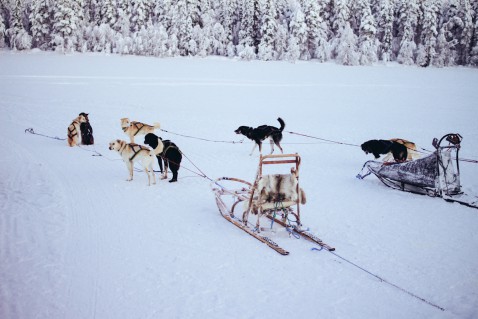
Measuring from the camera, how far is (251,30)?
1855 inches

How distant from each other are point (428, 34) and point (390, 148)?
48431mm

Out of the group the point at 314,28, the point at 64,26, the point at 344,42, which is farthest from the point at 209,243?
the point at 64,26

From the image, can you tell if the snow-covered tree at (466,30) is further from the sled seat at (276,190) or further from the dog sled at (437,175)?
the sled seat at (276,190)

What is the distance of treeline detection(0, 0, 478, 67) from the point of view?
4450 cm

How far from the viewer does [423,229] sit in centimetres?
507

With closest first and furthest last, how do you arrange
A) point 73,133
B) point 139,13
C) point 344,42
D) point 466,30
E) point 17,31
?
point 73,133, point 344,42, point 466,30, point 17,31, point 139,13

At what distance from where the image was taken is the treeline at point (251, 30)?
1752 inches

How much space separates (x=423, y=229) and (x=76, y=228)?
5.05 m

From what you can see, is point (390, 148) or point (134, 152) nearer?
point (134, 152)

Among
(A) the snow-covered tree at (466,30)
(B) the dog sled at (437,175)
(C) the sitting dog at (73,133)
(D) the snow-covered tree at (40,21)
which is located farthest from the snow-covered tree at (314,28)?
(B) the dog sled at (437,175)

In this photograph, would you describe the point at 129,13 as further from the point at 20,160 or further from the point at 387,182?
the point at 387,182

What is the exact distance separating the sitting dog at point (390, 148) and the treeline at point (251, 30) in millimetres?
37699

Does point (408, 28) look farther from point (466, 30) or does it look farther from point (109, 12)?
point (109, 12)

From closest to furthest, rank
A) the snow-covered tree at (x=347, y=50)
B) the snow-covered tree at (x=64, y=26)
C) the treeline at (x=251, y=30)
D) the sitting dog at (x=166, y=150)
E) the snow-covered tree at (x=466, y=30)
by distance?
the sitting dog at (x=166, y=150) < the snow-covered tree at (x=347, y=50) < the snow-covered tree at (x=64, y=26) < the treeline at (x=251, y=30) < the snow-covered tree at (x=466, y=30)
